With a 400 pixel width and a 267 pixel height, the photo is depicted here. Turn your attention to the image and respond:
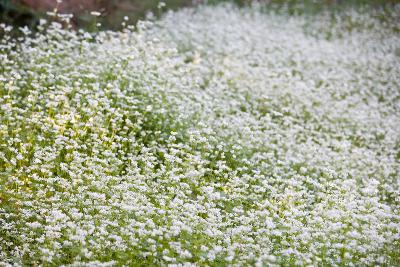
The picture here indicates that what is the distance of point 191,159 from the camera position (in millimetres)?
6629

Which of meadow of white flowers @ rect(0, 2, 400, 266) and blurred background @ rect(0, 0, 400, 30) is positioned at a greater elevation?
blurred background @ rect(0, 0, 400, 30)

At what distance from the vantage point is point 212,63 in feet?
35.2

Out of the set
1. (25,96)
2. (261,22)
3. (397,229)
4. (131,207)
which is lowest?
(397,229)

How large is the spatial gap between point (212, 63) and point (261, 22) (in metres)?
5.11

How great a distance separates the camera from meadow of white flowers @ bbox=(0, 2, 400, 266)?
5223 mm

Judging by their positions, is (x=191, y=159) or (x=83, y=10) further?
(x=83, y=10)

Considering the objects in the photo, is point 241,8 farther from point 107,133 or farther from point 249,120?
point 107,133

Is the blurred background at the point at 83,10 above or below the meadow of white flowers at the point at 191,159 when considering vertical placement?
above

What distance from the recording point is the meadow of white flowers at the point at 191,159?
206 inches

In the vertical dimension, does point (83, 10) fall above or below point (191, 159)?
above

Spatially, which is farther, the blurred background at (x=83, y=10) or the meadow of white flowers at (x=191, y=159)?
the blurred background at (x=83, y=10)

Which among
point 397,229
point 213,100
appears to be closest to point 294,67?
point 213,100

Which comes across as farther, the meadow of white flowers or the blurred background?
the blurred background

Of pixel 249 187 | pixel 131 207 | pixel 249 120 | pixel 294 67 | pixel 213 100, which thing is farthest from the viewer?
pixel 294 67
